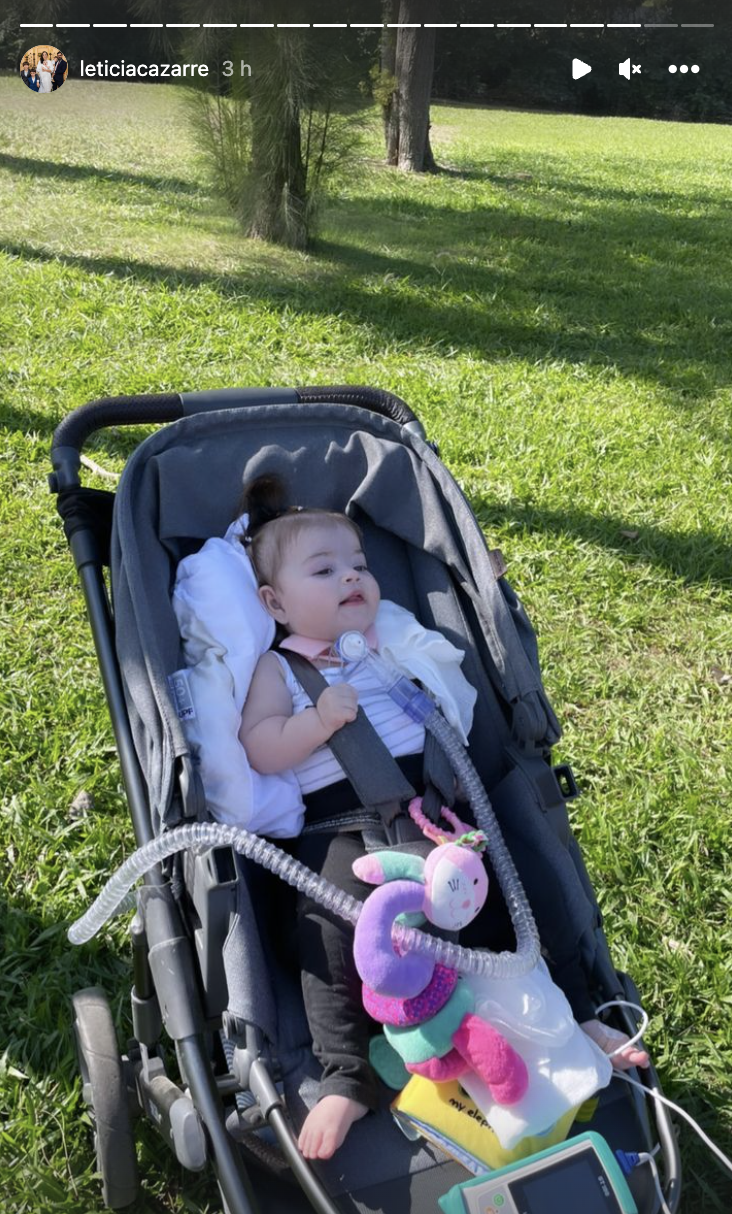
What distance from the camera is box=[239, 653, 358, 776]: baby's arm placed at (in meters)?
2.09

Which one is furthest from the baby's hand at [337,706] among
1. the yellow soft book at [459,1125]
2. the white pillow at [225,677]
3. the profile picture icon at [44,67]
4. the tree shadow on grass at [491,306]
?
the profile picture icon at [44,67]

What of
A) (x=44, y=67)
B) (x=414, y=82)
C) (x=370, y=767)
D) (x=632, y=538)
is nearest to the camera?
(x=370, y=767)

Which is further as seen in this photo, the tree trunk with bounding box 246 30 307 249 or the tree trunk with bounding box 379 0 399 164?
the tree trunk with bounding box 379 0 399 164

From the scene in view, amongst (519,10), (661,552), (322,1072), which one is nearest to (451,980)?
(322,1072)

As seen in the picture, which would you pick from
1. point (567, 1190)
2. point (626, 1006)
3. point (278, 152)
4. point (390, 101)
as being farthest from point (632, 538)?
point (390, 101)

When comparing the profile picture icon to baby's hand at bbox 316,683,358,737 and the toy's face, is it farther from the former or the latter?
the toy's face

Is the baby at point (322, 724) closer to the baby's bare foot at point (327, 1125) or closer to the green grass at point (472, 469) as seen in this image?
the baby's bare foot at point (327, 1125)

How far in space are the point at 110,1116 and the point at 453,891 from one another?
0.75 m

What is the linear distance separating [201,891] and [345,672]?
2.26 feet

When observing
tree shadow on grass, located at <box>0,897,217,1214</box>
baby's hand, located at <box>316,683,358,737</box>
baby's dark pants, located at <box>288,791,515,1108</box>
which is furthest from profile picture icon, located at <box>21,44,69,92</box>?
baby's dark pants, located at <box>288,791,515,1108</box>

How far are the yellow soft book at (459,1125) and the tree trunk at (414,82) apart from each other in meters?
11.6

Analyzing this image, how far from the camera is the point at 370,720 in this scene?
2232 millimetres

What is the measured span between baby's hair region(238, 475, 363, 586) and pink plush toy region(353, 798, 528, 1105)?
2.60 ft
